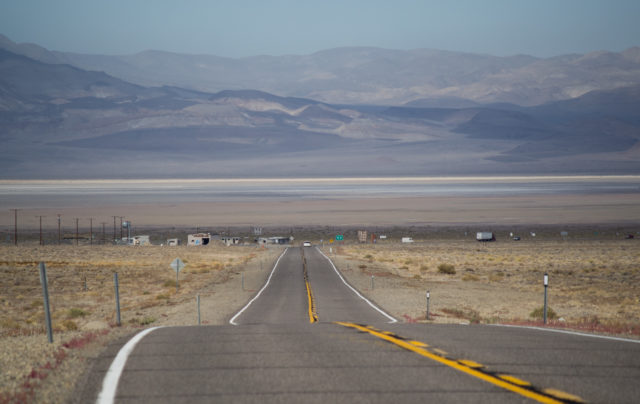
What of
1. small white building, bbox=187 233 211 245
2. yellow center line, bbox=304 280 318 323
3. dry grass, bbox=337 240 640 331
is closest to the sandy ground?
small white building, bbox=187 233 211 245

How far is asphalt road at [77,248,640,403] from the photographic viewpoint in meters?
7.56

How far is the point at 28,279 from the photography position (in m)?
46.5

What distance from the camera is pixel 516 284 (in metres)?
41.2

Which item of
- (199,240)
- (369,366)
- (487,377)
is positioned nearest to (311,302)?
(369,366)

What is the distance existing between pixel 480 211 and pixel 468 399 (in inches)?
6511

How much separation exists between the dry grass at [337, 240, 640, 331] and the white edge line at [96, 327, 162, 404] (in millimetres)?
10776

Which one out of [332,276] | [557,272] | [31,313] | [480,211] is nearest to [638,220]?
[480,211]

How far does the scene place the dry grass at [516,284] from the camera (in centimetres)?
2638

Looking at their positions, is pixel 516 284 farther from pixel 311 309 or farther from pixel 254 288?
pixel 311 309

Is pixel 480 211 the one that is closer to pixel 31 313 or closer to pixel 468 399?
pixel 31 313

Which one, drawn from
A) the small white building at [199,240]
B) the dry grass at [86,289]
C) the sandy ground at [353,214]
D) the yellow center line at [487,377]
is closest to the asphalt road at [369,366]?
the yellow center line at [487,377]

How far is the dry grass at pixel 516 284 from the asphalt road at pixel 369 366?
6.33 m

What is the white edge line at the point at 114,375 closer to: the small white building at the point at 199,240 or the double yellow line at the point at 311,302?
the double yellow line at the point at 311,302

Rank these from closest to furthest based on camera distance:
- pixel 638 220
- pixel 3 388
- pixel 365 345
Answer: pixel 3 388, pixel 365 345, pixel 638 220
